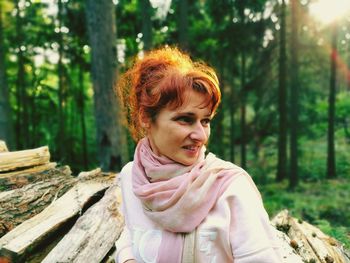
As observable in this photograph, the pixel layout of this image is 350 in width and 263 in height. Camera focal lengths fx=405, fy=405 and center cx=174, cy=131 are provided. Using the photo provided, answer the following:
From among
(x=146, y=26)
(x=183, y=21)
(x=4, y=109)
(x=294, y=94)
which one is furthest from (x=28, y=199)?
(x=294, y=94)

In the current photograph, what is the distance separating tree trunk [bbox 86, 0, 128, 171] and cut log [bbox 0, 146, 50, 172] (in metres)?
3.11

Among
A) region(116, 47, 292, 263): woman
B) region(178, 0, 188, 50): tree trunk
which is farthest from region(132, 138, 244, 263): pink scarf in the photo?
region(178, 0, 188, 50): tree trunk

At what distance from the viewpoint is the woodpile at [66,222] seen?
317cm

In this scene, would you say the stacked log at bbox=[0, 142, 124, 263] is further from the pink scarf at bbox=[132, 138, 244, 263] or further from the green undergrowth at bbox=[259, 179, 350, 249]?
the green undergrowth at bbox=[259, 179, 350, 249]

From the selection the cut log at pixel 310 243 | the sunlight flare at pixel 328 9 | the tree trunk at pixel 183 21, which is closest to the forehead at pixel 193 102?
the cut log at pixel 310 243

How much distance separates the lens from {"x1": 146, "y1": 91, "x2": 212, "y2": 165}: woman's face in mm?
1951

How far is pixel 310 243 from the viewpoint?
3.78 metres

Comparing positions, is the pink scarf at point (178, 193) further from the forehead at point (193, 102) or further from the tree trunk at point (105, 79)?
the tree trunk at point (105, 79)

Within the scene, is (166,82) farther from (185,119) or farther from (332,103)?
(332,103)

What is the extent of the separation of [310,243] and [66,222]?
2249mm

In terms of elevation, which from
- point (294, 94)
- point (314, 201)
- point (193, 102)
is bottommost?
point (314, 201)

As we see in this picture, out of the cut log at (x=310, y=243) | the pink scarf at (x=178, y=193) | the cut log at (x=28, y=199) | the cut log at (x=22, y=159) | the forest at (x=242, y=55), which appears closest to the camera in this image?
the pink scarf at (x=178, y=193)

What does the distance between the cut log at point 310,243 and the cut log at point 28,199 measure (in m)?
2.29

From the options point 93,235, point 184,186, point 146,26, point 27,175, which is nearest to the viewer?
point 184,186
